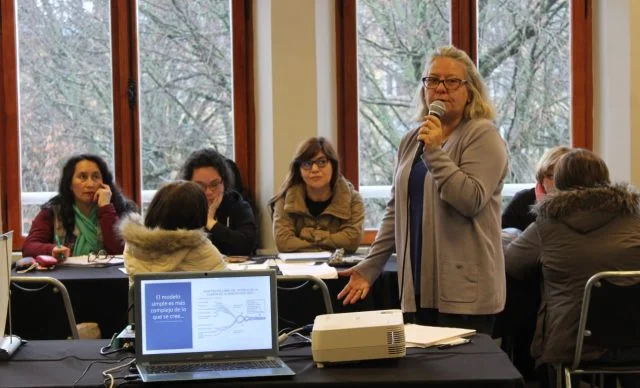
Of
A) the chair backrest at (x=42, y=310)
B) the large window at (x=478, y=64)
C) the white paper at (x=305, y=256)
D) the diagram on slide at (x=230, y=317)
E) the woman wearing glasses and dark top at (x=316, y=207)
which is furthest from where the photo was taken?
the large window at (x=478, y=64)

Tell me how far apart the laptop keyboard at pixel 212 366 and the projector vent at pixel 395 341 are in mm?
282

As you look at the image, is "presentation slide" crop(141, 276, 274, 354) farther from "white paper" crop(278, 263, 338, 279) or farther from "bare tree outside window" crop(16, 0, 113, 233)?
"bare tree outside window" crop(16, 0, 113, 233)

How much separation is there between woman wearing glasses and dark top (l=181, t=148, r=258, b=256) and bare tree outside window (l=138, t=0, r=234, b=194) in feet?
2.36

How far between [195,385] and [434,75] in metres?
1.28

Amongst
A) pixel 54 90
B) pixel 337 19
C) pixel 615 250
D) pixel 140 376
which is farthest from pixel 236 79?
pixel 140 376

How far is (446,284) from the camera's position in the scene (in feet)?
9.09

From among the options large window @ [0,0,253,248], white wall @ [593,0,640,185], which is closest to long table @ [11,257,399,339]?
large window @ [0,0,253,248]

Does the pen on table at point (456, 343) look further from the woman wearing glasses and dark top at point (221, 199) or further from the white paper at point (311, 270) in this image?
the woman wearing glasses and dark top at point (221, 199)

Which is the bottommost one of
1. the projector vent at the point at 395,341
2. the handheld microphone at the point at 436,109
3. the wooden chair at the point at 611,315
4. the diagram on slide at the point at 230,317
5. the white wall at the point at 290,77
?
the wooden chair at the point at 611,315

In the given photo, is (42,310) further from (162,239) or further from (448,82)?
(448,82)

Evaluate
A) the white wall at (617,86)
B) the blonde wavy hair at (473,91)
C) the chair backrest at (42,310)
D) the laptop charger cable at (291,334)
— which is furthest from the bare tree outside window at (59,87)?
the laptop charger cable at (291,334)

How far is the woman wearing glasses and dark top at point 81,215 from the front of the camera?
466cm

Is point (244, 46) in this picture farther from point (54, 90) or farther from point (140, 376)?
point (140, 376)

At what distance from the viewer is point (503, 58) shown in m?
5.66
